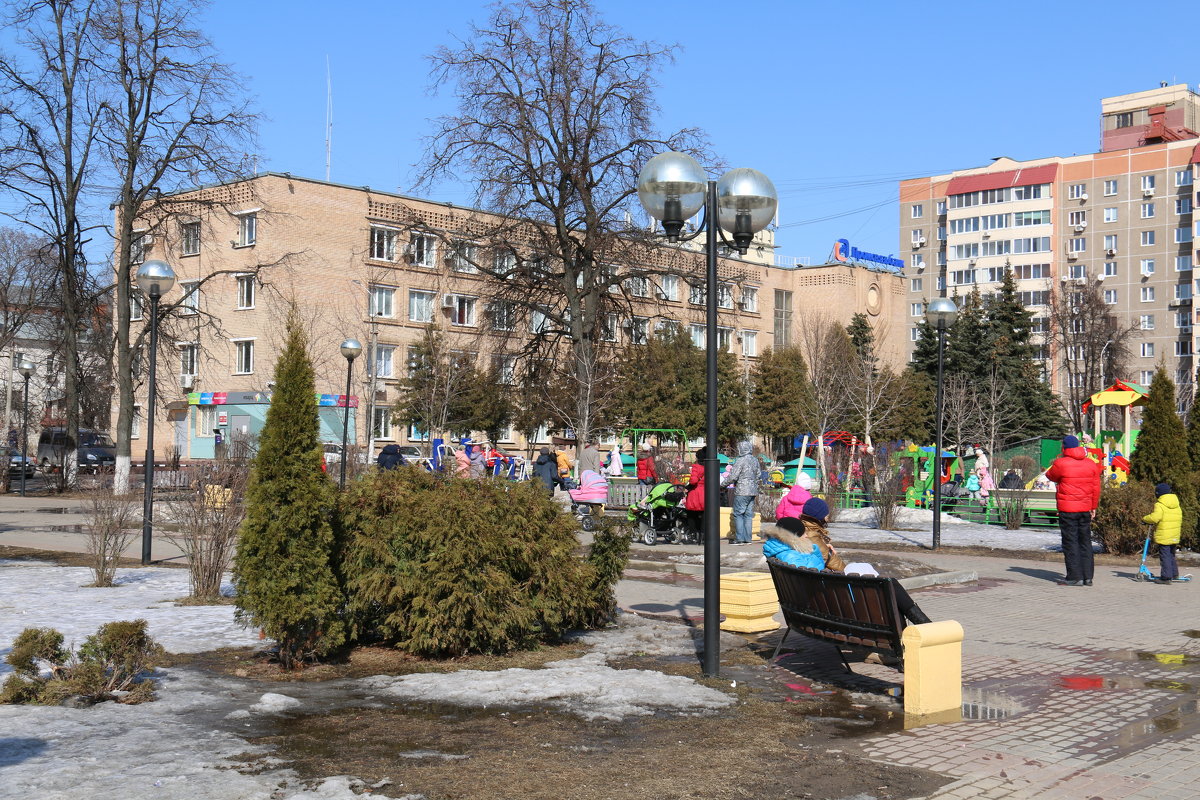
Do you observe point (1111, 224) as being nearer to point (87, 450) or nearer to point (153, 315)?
point (87, 450)

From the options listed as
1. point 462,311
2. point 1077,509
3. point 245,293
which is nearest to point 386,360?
point 462,311

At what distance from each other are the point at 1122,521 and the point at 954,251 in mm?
83538

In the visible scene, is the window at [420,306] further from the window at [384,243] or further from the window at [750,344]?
the window at [750,344]

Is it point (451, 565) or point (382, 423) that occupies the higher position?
point (382, 423)

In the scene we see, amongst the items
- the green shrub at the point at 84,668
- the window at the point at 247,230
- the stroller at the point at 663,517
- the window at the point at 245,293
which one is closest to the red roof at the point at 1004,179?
A: the window at the point at 247,230

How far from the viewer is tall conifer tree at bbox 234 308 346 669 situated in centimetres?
780

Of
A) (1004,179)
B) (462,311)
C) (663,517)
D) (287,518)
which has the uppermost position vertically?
(1004,179)

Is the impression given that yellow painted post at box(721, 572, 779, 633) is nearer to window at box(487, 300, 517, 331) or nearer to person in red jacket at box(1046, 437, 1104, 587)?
person in red jacket at box(1046, 437, 1104, 587)

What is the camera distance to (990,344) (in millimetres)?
60406

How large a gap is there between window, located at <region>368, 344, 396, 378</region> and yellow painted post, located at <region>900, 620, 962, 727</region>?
165 feet

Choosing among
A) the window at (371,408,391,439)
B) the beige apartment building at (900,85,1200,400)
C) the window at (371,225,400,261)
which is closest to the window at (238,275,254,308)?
the window at (371,225,400,261)

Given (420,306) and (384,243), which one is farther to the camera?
(420,306)

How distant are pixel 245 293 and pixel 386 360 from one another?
726 centimetres

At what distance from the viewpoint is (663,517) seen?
20359 millimetres
